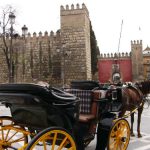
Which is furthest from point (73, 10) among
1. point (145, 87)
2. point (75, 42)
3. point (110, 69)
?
point (145, 87)

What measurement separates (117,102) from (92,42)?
31.9 m

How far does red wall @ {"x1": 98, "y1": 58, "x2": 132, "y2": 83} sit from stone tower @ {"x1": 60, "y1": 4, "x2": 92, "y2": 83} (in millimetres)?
9820

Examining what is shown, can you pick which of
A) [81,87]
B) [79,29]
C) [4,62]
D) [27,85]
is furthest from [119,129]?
[4,62]

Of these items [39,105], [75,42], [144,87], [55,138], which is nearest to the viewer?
[55,138]

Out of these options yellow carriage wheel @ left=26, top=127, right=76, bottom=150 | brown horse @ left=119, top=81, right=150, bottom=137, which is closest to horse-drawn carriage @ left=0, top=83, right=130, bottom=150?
yellow carriage wheel @ left=26, top=127, right=76, bottom=150

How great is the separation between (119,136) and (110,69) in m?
38.0

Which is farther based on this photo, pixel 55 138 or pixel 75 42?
pixel 75 42

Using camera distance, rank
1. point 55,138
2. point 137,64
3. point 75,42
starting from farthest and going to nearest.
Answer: point 137,64
point 75,42
point 55,138

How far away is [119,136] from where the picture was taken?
525cm

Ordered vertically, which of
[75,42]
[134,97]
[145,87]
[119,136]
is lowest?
[119,136]

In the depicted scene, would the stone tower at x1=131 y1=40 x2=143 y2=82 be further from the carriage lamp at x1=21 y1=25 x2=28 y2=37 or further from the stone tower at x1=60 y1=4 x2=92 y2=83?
the carriage lamp at x1=21 y1=25 x2=28 y2=37

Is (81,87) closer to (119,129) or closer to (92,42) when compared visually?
(119,129)

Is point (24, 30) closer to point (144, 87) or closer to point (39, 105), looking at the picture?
point (144, 87)

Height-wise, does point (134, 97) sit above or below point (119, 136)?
above
